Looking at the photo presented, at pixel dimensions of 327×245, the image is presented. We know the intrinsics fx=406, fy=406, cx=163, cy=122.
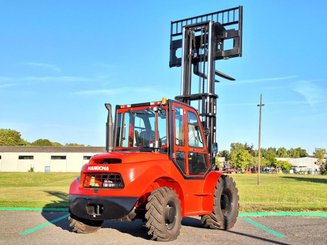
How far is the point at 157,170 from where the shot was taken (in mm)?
7488

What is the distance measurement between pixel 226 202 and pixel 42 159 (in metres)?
68.7

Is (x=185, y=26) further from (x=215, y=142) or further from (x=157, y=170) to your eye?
(x=157, y=170)

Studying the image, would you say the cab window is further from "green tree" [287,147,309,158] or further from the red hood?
"green tree" [287,147,309,158]

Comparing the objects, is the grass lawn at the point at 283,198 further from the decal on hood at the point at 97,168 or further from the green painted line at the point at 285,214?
the decal on hood at the point at 97,168

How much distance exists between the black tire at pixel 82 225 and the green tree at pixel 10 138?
329 feet

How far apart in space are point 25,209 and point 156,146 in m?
6.78

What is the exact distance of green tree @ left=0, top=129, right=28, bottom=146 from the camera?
102000mm

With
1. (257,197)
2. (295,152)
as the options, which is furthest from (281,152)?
(257,197)

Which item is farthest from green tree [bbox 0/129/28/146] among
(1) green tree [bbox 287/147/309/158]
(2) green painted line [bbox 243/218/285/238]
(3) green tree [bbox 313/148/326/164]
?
(1) green tree [bbox 287/147/309/158]

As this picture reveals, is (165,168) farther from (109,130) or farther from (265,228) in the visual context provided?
(265,228)

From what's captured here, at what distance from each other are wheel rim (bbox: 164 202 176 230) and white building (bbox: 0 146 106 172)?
220ft

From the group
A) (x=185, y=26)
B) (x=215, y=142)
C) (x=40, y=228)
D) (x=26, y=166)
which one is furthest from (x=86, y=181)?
(x=26, y=166)

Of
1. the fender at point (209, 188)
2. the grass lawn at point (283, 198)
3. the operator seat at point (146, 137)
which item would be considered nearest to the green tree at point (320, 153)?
the grass lawn at point (283, 198)

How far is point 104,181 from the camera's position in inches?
298
